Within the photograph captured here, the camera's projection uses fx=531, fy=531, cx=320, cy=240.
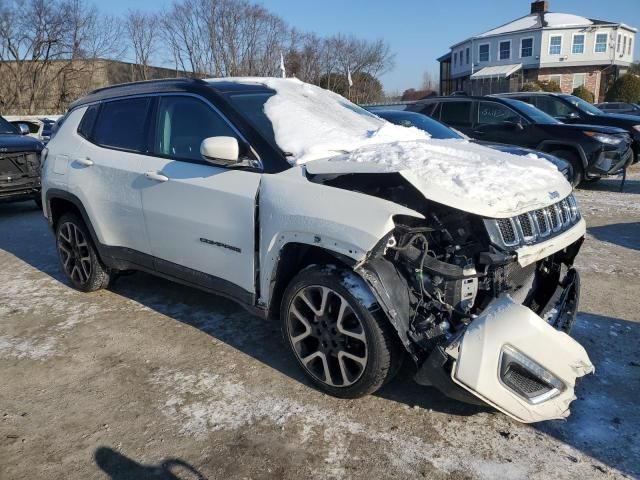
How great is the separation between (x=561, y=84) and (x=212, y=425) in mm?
46652

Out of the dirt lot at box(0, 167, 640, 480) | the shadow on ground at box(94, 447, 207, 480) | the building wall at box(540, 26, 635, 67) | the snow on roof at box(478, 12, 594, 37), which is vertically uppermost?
the snow on roof at box(478, 12, 594, 37)

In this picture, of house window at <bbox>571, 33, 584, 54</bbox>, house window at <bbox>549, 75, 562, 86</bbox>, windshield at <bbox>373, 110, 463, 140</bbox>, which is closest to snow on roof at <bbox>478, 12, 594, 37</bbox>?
house window at <bbox>571, 33, 584, 54</bbox>

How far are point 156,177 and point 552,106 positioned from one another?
10400mm

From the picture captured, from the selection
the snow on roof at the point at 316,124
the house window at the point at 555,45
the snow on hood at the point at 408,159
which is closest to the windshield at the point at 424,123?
the snow on roof at the point at 316,124

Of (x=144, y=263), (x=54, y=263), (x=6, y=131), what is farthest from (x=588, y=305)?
(x=6, y=131)

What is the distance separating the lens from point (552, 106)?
11727 mm

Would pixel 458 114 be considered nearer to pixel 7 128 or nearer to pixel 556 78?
pixel 7 128

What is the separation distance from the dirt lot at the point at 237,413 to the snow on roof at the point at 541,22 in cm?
4494

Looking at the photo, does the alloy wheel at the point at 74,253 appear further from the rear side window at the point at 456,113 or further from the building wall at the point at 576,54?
the building wall at the point at 576,54

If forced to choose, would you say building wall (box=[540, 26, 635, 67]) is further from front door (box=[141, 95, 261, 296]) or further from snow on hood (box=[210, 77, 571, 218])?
front door (box=[141, 95, 261, 296])

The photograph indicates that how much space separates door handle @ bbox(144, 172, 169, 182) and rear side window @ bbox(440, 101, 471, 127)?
7755 mm

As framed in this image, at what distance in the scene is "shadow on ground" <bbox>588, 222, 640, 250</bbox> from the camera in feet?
20.7

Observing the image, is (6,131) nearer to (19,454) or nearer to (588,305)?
(19,454)

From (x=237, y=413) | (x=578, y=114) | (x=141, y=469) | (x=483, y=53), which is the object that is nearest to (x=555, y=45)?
(x=483, y=53)
